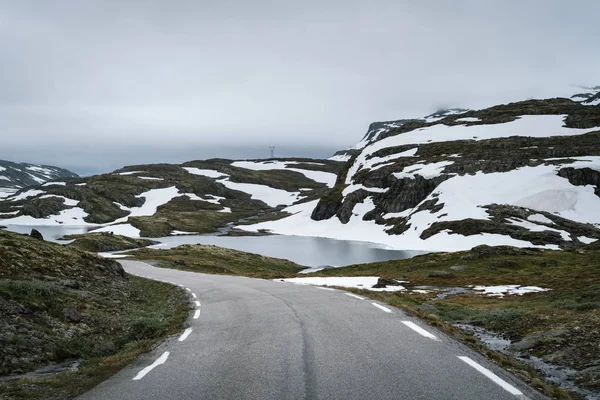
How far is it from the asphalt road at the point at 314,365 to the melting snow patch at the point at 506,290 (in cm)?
2095

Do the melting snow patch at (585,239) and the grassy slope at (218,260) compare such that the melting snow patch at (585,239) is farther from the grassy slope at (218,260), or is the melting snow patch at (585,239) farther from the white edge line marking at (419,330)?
the white edge line marking at (419,330)

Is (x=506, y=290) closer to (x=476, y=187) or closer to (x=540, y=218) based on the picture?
(x=540, y=218)

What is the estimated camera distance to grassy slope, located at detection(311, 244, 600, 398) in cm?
1147

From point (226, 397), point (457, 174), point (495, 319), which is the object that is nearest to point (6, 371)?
point (226, 397)

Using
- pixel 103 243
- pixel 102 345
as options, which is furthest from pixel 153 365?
pixel 103 243

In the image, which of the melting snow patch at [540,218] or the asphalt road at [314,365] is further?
the melting snow patch at [540,218]

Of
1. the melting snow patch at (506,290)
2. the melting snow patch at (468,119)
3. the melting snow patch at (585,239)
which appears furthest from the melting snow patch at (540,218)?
the melting snow patch at (468,119)

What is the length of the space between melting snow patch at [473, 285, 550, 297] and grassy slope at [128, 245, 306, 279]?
35.4 meters

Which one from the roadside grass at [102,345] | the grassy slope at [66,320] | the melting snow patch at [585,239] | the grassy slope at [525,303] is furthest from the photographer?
the melting snow patch at [585,239]

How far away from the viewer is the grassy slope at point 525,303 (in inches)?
452

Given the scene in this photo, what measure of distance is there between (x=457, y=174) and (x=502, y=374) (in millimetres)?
122425

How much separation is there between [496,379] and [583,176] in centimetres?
11979

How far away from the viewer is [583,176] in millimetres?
106250

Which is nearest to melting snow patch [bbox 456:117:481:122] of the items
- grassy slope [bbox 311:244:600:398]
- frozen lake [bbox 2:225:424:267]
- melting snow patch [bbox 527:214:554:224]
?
melting snow patch [bbox 527:214:554:224]
